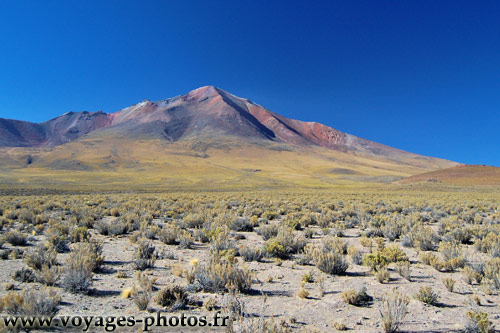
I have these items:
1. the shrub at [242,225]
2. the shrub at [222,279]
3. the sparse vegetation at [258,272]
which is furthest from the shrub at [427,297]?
the shrub at [242,225]

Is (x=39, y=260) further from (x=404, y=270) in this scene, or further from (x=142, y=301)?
(x=404, y=270)

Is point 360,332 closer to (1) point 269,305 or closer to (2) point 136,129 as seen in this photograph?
(1) point 269,305

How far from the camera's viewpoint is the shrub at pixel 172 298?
16.7ft

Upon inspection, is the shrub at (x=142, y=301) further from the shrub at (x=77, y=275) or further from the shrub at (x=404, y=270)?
the shrub at (x=404, y=270)

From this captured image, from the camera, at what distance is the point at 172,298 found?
5324 mm

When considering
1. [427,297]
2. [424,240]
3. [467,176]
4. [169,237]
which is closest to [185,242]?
[169,237]

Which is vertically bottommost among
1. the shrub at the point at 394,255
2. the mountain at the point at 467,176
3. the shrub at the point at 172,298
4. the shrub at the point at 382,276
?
the shrub at the point at 172,298

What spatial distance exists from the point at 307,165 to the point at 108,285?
14052 centimetres

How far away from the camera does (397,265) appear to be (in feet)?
23.2

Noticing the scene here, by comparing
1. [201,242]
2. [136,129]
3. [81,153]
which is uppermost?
[136,129]

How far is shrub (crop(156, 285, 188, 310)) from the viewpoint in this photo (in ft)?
16.7

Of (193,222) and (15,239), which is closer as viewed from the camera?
(15,239)

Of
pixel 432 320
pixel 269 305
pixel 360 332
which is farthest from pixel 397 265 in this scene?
pixel 269 305

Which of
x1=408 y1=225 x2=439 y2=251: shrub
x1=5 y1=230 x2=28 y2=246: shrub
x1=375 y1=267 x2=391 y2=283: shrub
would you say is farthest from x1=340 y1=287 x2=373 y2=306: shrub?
x1=5 y1=230 x2=28 y2=246: shrub
